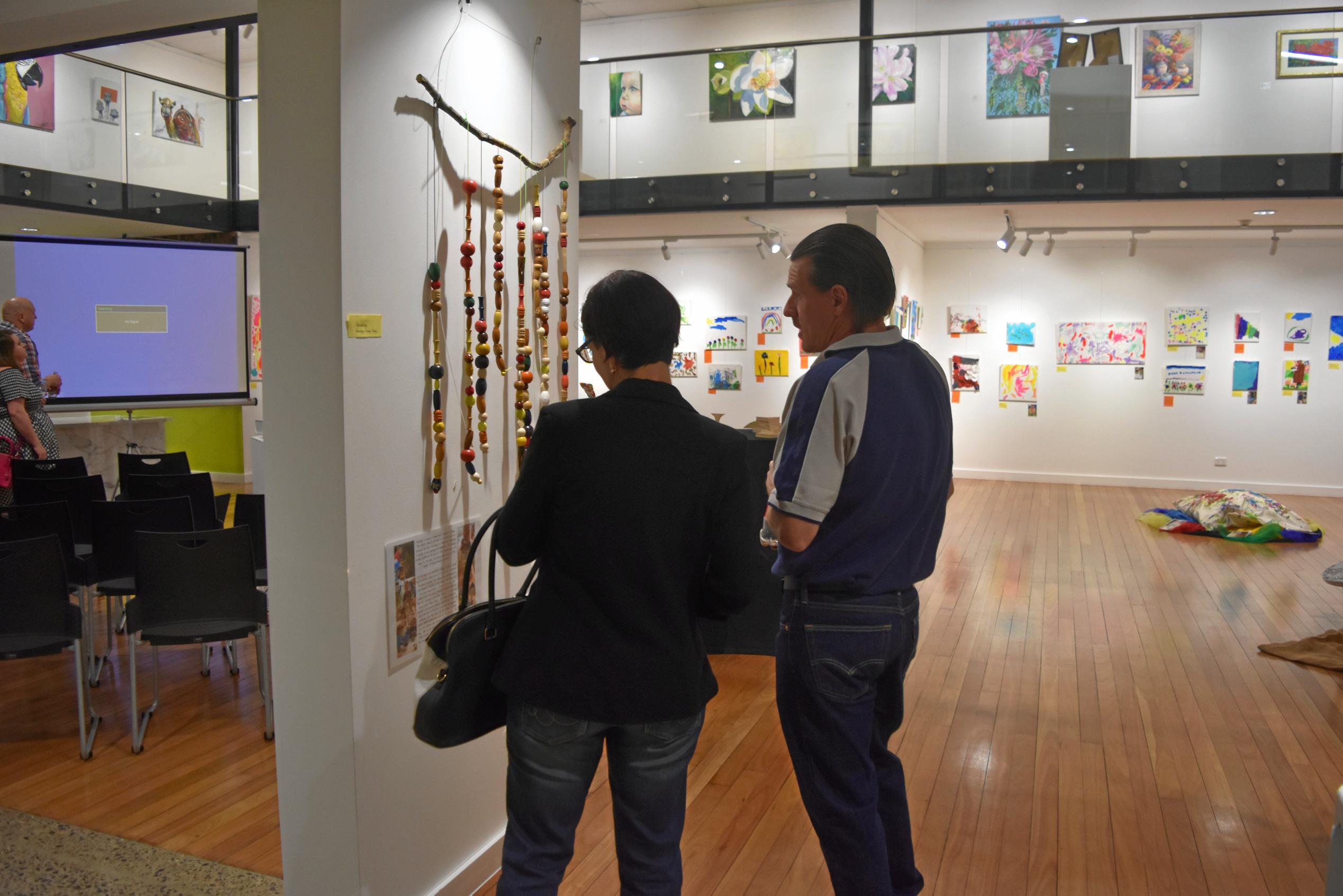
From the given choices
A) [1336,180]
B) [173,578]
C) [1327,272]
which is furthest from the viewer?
[1327,272]

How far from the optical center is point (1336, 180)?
777cm

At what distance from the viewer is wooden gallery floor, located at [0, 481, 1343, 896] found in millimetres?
2896

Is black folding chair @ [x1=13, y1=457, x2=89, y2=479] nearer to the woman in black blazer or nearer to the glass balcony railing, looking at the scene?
the woman in black blazer

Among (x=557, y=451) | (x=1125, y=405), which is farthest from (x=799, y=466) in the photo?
(x=1125, y=405)

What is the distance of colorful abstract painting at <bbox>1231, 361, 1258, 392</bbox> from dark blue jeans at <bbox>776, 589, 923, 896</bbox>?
10867mm

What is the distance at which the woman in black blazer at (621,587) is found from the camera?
1632 mm

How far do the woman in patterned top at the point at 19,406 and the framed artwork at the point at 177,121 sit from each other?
4.92 m

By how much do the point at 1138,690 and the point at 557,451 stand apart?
3949 mm

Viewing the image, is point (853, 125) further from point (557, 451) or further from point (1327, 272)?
point (557, 451)

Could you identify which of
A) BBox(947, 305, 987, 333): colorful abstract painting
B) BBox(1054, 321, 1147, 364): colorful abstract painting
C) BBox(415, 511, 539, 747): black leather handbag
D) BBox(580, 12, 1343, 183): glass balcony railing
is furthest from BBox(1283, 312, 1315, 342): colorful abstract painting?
BBox(415, 511, 539, 747): black leather handbag

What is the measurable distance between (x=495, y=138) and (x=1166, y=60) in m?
7.41

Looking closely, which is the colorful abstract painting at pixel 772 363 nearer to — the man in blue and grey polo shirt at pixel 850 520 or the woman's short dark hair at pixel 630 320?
the man in blue and grey polo shirt at pixel 850 520

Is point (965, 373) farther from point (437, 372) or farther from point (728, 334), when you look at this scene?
point (437, 372)

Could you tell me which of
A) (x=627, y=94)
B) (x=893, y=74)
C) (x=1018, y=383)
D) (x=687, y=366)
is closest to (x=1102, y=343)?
(x=1018, y=383)
